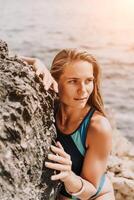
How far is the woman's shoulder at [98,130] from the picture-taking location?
1.09m

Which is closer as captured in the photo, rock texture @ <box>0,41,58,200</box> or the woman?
rock texture @ <box>0,41,58,200</box>

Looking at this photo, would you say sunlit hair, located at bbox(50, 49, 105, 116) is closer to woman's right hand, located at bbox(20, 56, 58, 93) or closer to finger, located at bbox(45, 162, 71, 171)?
woman's right hand, located at bbox(20, 56, 58, 93)

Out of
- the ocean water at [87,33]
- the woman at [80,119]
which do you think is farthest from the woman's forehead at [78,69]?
the ocean water at [87,33]

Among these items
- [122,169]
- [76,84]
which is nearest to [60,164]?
[76,84]

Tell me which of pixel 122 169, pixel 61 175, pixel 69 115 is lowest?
pixel 122 169

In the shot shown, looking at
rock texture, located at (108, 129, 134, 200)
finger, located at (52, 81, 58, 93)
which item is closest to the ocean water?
rock texture, located at (108, 129, 134, 200)

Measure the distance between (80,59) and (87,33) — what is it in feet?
7.68

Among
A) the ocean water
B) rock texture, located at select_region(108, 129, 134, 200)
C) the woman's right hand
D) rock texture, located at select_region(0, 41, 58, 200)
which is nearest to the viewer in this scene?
rock texture, located at select_region(0, 41, 58, 200)

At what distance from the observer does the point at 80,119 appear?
113 cm

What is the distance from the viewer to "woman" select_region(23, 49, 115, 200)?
1084 millimetres

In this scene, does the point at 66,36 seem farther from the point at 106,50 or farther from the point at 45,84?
the point at 45,84

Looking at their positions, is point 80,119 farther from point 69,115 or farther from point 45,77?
point 45,77

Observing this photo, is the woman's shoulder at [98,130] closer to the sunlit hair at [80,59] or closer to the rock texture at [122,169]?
the sunlit hair at [80,59]

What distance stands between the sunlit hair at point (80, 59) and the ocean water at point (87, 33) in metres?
2.02
